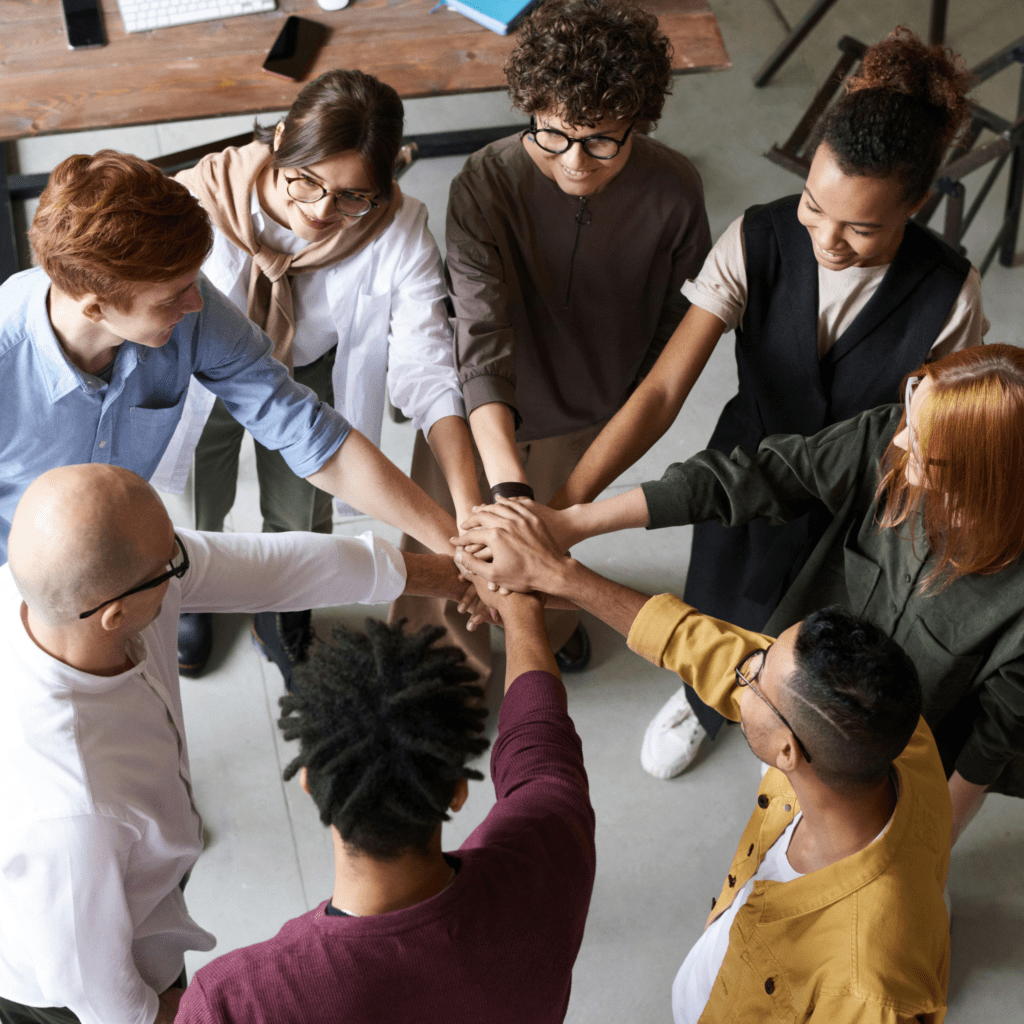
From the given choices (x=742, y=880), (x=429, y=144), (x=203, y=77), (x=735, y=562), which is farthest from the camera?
(x=429, y=144)

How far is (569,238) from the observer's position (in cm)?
198

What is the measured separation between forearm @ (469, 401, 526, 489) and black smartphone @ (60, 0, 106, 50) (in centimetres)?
179

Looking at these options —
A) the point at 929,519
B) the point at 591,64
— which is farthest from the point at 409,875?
the point at 591,64

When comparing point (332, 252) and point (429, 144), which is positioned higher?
point (332, 252)

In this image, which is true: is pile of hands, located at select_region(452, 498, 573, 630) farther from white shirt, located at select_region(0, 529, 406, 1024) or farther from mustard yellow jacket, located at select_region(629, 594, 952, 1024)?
white shirt, located at select_region(0, 529, 406, 1024)

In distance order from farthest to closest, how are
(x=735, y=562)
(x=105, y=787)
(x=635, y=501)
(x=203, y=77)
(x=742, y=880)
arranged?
(x=203, y=77)
(x=735, y=562)
(x=635, y=501)
(x=742, y=880)
(x=105, y=787)

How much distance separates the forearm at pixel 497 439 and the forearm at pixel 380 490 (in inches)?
6.1

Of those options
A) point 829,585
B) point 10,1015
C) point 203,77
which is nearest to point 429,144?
point 203,77

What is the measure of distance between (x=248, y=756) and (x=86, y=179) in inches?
62.0

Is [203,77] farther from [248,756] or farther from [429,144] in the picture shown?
[248,756]

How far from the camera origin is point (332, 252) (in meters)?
1.95

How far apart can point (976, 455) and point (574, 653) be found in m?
1.52

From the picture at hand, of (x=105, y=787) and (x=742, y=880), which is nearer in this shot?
(x=105, y=787)

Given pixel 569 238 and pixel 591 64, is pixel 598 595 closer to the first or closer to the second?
pixel 569 238
